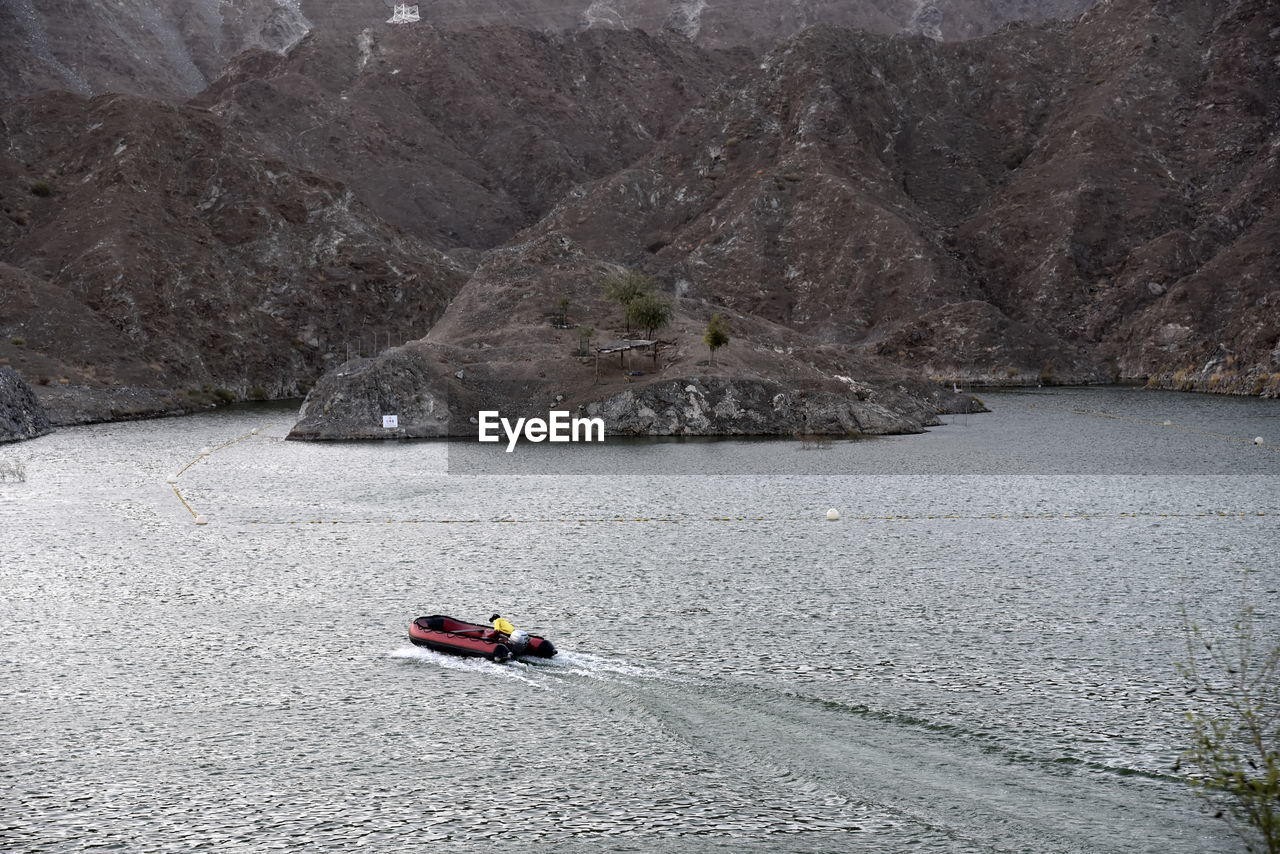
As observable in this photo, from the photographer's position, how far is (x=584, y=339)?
122000mm

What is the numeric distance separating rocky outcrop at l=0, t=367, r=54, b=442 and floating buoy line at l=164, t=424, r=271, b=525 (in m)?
18.4

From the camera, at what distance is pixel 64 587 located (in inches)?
1677

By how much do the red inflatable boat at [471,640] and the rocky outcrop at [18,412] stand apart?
85.7 metres

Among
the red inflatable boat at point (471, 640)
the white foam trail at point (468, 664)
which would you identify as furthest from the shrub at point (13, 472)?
the white foam trail at point (468, 664)

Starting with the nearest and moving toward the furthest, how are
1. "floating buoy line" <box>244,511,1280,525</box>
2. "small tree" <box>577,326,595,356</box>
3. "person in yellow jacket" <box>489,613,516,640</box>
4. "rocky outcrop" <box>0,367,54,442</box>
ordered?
"person in yellow jacket" <box>489,613,516,640</box> → "floating buoy line" <box>244,511,1280,525</box> → "rocky outcrop" <box>0,367,54,442</box> → "small tree" <box>577,326,595,356</box>

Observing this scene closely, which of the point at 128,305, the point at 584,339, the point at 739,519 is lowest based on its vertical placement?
the point at 739,519

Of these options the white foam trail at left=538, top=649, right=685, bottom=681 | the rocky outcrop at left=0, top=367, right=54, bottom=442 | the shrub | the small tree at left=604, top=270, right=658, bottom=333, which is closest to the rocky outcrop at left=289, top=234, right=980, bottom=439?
the small tree at left=604, top=270, right=658, bottom=333

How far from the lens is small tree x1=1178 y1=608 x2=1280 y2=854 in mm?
18016

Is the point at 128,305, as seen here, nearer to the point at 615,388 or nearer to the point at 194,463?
the point at 194,463

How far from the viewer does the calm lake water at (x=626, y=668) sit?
22234 millimetres

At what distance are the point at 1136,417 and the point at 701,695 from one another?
347ft

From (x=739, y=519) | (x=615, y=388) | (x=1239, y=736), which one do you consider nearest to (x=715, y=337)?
(x=615, y=388)

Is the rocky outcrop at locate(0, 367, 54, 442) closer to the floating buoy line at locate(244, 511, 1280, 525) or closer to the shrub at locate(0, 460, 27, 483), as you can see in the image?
the shrub at locate(0, 460, 27, 483)

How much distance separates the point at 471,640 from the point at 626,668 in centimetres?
450
